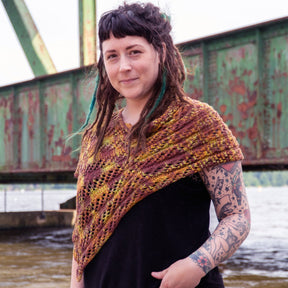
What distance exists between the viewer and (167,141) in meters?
1.73

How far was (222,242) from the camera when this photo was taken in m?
1.64

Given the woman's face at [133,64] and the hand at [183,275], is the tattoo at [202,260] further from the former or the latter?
the woman's face at [133,64]

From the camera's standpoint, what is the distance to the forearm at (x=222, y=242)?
160 centimetres

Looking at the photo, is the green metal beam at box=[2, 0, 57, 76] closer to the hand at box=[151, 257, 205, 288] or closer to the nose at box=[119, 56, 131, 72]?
the nose at box=[119, 56, 131, 72]

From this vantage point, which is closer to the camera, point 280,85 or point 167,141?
point 167,141

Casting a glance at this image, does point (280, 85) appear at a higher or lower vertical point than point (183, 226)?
higher

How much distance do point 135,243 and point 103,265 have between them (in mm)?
164

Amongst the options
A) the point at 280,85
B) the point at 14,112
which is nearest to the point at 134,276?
the point at 280,85

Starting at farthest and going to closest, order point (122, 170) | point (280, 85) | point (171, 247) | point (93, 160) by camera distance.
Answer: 1. point (280, 85)
2. point (93, 160)
3. point (122, 170)
4. point (171, 247)

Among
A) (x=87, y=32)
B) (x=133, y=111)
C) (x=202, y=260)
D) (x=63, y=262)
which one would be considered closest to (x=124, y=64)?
(x=133, y=111)

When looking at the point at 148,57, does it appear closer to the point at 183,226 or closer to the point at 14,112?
the point at 183,226

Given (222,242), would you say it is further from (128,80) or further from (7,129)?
(7,129)

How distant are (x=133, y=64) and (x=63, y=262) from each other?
9940mm

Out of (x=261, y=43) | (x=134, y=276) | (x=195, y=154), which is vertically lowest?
(x=134, y=276)
